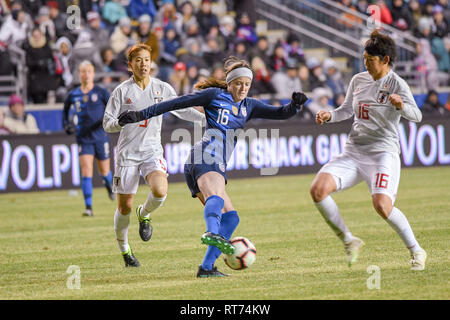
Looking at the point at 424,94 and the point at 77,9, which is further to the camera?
the point at 424,94

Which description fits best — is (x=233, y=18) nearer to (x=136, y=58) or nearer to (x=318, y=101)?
(x=318, y=101)

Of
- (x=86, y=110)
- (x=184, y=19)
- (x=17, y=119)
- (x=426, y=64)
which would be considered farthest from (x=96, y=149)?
(x=426, y=64)

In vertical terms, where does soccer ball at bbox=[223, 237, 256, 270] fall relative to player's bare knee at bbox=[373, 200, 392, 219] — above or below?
below

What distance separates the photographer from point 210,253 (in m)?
7.73

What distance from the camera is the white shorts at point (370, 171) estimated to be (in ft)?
24.8

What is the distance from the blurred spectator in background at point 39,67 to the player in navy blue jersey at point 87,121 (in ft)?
17.6

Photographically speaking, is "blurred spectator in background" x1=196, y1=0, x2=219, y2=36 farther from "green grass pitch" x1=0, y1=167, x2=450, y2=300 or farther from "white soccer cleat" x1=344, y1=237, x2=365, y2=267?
"white soccer cleat" x1=344, y1=237, x2=365, y2=267

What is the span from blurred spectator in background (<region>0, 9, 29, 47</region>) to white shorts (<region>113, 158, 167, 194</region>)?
39.3 feet

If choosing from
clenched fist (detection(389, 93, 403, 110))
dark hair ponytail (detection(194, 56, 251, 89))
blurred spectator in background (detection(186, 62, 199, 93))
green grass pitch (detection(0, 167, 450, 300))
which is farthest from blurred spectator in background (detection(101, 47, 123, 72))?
clenched fist (detection(389, 93, 403, 110))

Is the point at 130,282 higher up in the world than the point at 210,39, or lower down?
lower down

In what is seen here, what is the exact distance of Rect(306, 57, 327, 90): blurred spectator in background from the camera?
73.5 feet

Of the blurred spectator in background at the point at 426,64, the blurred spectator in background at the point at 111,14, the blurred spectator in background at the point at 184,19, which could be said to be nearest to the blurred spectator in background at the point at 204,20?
the blurred spectator in background at the point at 184,19
